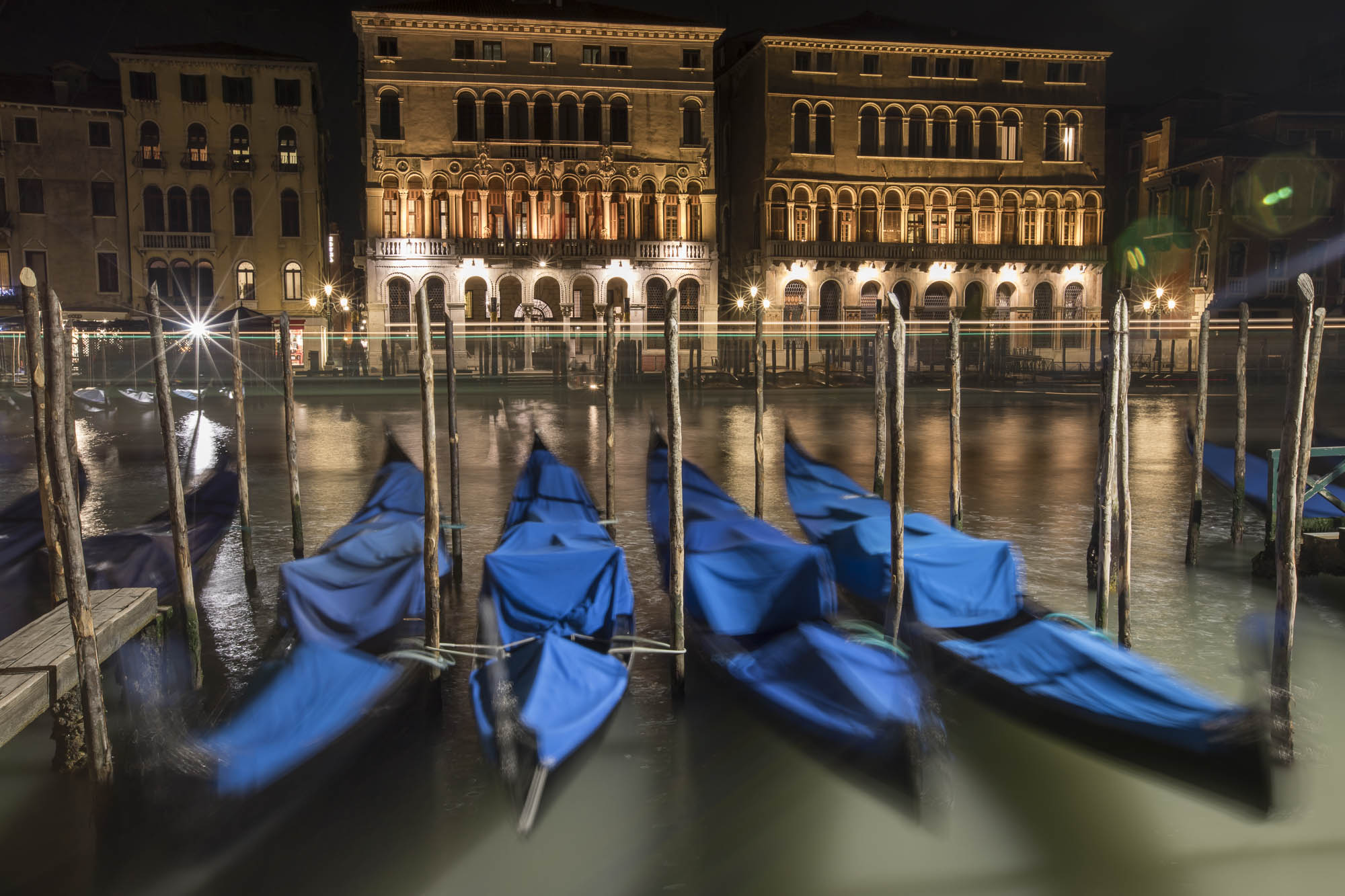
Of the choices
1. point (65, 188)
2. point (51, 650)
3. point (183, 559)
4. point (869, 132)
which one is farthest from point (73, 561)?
point (869, 132)

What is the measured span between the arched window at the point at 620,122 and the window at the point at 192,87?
11.9 meters

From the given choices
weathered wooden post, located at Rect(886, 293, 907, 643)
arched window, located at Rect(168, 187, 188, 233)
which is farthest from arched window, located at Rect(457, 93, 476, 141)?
weathered wooden post, located at Rect(886, 293, 907, 643)

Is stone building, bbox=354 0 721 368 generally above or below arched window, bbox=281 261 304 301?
above

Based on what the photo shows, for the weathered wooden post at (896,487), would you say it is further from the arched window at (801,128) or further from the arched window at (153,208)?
the arched window at (153,208)

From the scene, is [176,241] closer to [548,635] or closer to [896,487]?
[896,487]

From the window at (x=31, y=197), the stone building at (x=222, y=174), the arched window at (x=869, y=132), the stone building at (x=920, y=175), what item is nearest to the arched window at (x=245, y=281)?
the stone building at (x=222, y=174)

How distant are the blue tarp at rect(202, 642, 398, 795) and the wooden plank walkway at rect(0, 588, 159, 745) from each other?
69cm

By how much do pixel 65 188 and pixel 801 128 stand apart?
21.6 meters

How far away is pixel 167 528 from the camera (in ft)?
23.9

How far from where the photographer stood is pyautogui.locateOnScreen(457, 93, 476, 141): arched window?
29.9 meters

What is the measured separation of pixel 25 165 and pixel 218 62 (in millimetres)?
6182

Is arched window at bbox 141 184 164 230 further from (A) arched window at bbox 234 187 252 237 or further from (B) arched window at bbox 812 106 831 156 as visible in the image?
(B) arched window at bbox 812 106 831 156

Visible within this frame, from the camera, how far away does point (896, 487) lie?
5.97 m

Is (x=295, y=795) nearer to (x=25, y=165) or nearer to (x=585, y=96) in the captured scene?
(x=585, y=96)
